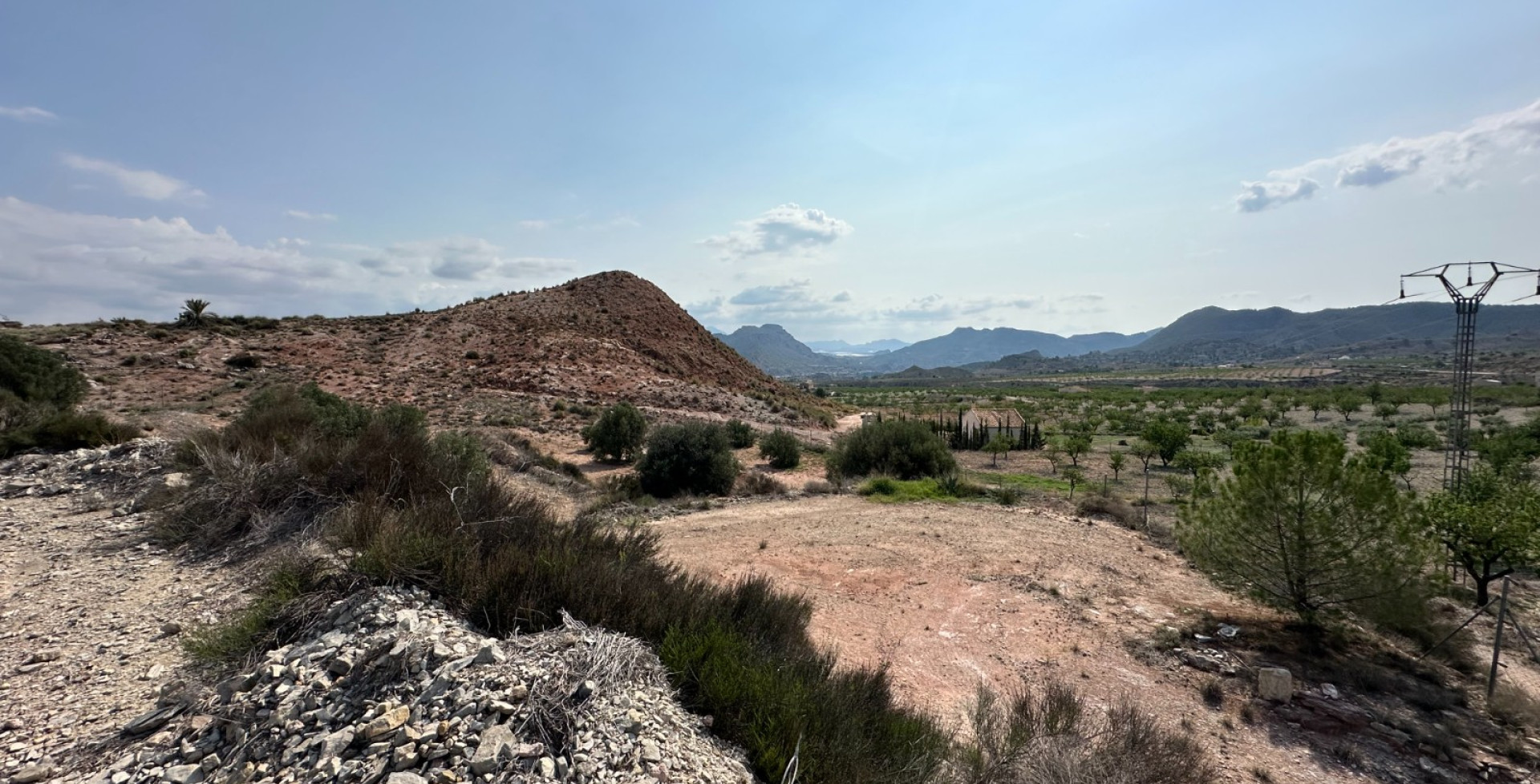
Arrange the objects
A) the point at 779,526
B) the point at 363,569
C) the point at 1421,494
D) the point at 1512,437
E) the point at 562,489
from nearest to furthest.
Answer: the point at 363,569 < the point at 779,526 < the point at 562,489 < the point at 1421,494 < the point at 1512,437

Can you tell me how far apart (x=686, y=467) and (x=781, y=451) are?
21.2 feet

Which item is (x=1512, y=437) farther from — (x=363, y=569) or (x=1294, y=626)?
(x=363, y=569)

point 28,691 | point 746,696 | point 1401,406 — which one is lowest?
point 1401,406

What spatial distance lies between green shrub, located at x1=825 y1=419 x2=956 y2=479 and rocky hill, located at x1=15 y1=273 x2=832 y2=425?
1589 centimetres

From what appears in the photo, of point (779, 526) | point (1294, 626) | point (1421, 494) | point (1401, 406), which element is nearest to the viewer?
point (1294, 626)

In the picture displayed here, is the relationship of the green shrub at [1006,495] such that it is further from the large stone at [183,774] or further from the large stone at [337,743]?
the large stone at [183,774]

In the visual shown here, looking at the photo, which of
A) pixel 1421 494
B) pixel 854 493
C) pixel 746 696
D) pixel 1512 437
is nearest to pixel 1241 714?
pixel 746 696

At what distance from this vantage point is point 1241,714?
6.75 meters

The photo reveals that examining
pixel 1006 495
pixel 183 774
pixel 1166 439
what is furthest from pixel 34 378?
pixel 1166 439

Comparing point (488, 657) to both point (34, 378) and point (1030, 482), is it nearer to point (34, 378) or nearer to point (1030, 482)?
point (1030, 482)

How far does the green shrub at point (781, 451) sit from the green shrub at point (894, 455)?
5.28 feet

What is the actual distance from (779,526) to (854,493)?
4.79 meters

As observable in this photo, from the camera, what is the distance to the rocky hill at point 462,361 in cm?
2981

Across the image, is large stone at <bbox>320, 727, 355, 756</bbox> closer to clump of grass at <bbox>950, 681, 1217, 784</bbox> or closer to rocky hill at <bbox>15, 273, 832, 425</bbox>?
clump of grass at <bbox>950, 681, 1217, 784</bbox>
